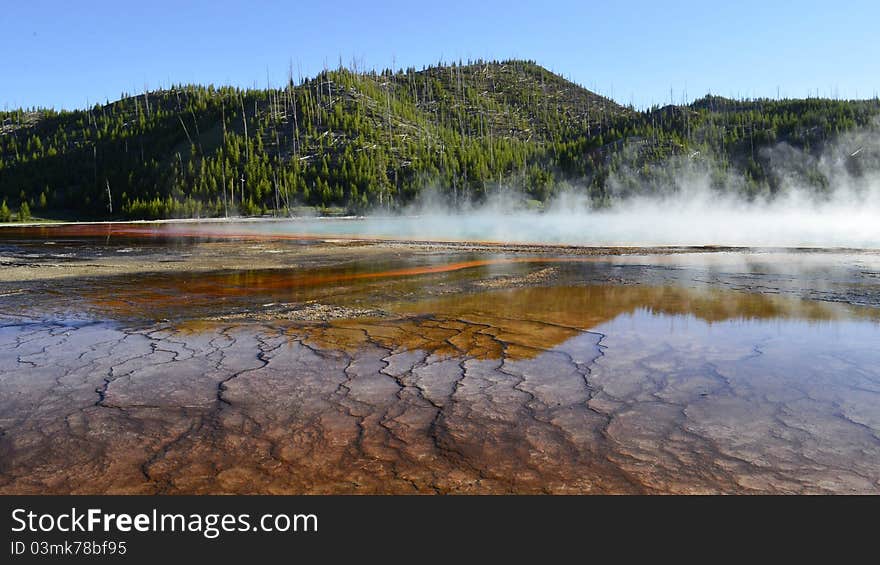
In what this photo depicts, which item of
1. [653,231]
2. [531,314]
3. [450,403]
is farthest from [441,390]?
[653,231]

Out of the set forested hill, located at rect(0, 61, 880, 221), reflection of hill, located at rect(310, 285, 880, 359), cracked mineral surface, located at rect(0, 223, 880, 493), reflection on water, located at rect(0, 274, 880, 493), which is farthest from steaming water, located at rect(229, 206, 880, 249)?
forested hill, located at rect(0, 61, 880, 221)

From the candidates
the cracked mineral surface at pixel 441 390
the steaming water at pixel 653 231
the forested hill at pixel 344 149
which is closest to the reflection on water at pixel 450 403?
the cracked mineral surface at pixel 441 390

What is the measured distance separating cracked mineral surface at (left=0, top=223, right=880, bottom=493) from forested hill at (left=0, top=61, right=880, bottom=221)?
77.2 metres

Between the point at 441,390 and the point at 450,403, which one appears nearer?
the point at 450,403

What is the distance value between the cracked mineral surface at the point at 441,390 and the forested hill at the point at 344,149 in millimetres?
77203

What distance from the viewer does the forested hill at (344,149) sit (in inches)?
3627

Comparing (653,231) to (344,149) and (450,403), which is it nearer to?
(450,403)

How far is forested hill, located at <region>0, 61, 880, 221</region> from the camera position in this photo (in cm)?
9212

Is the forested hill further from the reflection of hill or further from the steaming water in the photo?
the reflection of hill

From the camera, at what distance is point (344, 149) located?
10138 centimetres

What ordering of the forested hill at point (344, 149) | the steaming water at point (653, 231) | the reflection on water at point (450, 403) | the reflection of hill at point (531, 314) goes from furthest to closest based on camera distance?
the forested hill at point (344, 149), the steaming water at point (653, 231), the reflection of hill at point (531, 314), the reflection on water at point (450, 403)

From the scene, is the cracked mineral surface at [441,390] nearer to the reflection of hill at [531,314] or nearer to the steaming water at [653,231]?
the reflection of hill at [531,314]

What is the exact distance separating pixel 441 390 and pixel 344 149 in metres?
99.3

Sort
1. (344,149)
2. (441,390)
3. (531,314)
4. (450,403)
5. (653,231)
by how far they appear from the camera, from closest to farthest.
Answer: (450,403) → (441,390) → (531,314) → (653,231) → (344,149)
